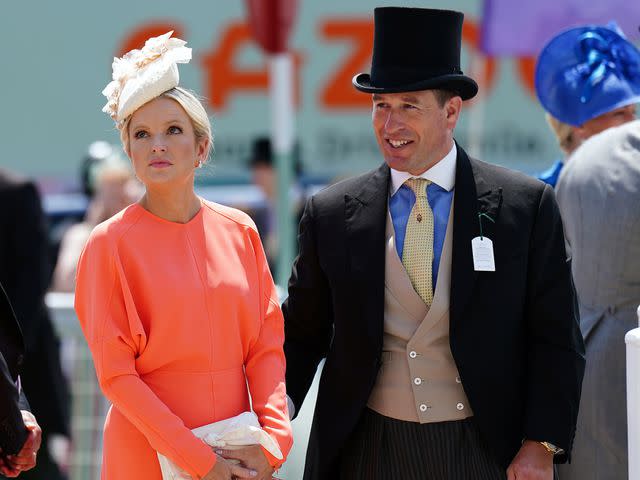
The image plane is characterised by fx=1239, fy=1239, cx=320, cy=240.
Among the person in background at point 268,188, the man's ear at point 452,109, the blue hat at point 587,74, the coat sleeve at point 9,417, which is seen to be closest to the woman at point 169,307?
the coat sleeve at point 9,417

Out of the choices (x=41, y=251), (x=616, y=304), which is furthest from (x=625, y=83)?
(x=41, y=251)

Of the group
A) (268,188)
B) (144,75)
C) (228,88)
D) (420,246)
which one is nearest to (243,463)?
(420,246)

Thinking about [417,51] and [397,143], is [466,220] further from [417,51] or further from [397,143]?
[417,51]

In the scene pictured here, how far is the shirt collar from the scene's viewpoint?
3.49 metres

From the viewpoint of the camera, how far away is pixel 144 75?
3166 mm

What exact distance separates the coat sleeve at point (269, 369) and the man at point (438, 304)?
0.80ft

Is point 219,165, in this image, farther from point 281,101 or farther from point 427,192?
point 427,192

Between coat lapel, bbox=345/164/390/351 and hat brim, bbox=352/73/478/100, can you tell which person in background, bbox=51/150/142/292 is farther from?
hat brim, bbox=352/73/478/100

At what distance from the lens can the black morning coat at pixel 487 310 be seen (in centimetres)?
337

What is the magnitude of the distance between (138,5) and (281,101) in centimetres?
559

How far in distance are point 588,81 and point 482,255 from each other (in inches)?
57.8

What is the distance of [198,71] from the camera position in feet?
37.7

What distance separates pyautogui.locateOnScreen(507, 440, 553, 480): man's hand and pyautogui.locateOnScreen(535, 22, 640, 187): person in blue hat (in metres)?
1.63

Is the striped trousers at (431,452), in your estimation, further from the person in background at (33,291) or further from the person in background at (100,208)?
the person in background at (100,208)
